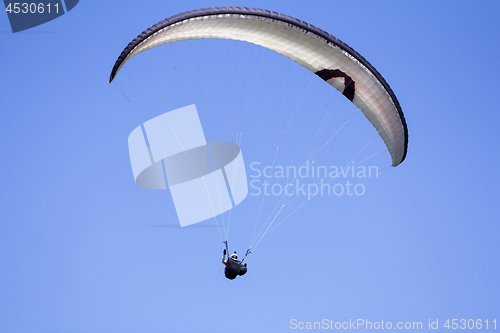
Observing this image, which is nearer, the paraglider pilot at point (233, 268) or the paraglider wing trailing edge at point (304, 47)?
the paraglider wing trailing edge at point (304, 47)

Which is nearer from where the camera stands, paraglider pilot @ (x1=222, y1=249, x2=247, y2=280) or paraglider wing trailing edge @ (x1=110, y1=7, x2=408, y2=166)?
paraglider wing trailing edge @ (x1=110, y1=7, x2=408, y2=166)

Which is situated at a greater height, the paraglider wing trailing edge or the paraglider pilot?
the paraglider wing trailing edge

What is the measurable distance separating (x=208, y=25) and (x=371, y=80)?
16.0 ft

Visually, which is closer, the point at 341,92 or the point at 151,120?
the point at 341,92

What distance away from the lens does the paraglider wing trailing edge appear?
1594cm

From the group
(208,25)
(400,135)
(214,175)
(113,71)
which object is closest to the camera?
(113,71)

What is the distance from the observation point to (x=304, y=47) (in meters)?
18.3

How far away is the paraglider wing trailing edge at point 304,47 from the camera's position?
627 inches

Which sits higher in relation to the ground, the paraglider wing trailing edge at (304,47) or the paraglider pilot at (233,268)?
the paraglider wing trailing edge at (304,47)

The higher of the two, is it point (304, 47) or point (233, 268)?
point (304, 47)

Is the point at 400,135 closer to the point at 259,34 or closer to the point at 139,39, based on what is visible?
the point at 259,34

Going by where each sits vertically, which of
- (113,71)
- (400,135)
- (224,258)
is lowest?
(224,258)

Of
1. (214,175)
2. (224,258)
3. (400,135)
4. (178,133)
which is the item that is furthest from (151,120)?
(400,135)

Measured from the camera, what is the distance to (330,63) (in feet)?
61.5
